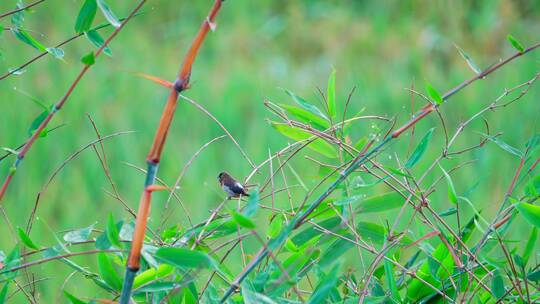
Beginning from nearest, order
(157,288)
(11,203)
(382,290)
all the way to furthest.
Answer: (157,288)
(382,290)
(11,203)

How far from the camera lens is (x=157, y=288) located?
65 centimetres

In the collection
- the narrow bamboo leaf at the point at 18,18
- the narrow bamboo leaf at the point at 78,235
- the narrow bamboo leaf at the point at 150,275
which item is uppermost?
the narrow bamboo leaf at the point at 18,18

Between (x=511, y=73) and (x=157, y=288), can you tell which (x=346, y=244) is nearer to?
(x=157, y=288)

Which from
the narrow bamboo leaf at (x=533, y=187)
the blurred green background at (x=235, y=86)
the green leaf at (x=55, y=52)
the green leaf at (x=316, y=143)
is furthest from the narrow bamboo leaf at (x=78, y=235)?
the blurred green background at (x=235, y=86)

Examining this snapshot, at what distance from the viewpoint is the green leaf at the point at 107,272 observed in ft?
2.29

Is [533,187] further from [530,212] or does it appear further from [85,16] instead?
[85,16]

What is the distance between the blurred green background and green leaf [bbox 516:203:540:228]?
3.49 feet

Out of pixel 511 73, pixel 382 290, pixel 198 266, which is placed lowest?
pixel 511 73

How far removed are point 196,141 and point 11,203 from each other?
2.66ft

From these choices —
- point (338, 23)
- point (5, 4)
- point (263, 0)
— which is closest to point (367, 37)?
point (338, 23)

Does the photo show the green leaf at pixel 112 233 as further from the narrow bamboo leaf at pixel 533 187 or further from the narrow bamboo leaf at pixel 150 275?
the narrow bamboo leaf at pixel 533 187

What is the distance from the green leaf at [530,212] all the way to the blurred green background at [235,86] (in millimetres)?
1062

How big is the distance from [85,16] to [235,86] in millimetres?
2707

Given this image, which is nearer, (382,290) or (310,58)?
(382,290)
